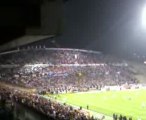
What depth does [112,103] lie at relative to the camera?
138 ft

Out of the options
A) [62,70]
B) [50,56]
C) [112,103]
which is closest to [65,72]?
[62,70]

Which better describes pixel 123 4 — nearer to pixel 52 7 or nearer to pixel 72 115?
pixel 72 115

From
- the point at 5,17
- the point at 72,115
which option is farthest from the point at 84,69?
the point at 5,17

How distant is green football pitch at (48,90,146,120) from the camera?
36.1 metres

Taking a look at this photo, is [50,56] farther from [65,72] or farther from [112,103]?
[112,103]

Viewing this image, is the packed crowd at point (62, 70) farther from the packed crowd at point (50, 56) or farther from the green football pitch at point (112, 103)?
the green football pitch at point (112, 103)

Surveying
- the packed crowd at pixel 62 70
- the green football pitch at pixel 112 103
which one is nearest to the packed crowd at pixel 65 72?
the packed crowd at pixel 62 70

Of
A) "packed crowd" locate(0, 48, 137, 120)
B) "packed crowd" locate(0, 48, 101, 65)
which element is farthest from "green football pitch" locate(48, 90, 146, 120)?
"packed crowd" locate(0, 48, 101, 65)

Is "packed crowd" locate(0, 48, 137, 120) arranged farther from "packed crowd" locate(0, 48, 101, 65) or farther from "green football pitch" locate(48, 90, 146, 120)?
"green football pitch" locate(48, 90, 146, 120)

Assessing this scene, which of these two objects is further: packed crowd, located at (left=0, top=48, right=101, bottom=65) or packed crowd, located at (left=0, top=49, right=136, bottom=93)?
packed crowd, located at (left=0, top=48, right=101, bottom=65)

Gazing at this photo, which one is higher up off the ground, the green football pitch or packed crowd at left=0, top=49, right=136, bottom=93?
packed crowd at left=0, top=49, right=136, bottom=93

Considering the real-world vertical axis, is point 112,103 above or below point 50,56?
below

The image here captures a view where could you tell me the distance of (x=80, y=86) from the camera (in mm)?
59438

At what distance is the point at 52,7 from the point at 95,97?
42099 millimetres
